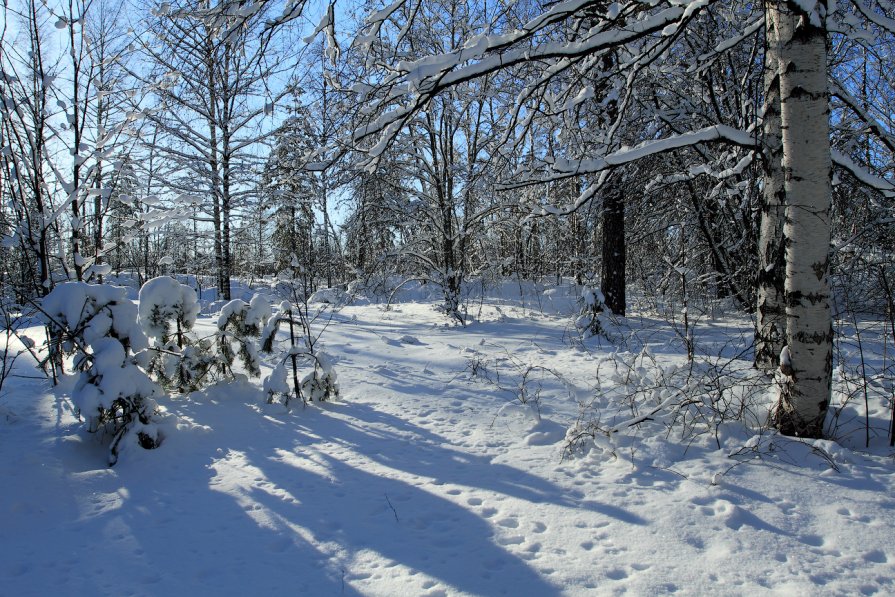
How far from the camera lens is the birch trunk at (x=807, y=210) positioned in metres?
2.82

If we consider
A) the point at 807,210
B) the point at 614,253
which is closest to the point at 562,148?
the point at 614,253

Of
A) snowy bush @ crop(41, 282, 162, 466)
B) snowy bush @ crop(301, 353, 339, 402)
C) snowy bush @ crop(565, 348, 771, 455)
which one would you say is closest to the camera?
snowy bush @ crop(565, 348, 771, 455)

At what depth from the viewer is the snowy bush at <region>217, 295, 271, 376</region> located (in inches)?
181

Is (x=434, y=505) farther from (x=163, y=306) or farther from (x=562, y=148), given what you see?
(x=562, y=148)

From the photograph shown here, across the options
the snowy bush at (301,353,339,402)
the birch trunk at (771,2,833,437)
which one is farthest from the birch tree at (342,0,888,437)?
the snowy bush at (301,353,339,402)

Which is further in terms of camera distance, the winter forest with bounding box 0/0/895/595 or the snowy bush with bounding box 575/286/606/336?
the snowy bush with bounding box 575/286/606/336

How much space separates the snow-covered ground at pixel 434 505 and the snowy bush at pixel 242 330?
476 millimetres

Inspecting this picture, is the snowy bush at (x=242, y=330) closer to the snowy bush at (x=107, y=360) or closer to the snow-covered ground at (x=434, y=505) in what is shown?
the snow-covered ground at (x=434, y=505)

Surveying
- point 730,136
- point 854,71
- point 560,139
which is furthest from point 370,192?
A: point 854,71

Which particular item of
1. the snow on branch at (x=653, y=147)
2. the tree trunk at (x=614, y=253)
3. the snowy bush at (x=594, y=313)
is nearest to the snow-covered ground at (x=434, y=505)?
the snow on branch at (x=653, y=147)

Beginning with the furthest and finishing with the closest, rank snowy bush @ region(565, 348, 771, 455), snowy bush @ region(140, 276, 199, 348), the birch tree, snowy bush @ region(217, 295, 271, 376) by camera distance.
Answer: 1. snowy bush @ region(217, 295, 271, 376)
2. snowy bush @ region(140, 276, 199, 348)
3. snowy bush @ region(565, 348, 771, 455)
4. the birch tree

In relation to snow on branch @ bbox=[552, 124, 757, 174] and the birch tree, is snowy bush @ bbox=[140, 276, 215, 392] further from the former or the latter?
snow on branch @ bbox=[552, 124, 757, 174]

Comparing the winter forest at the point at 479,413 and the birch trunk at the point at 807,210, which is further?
the birch trunk at the point at 807,210

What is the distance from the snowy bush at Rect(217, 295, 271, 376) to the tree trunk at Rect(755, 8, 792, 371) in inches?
172
